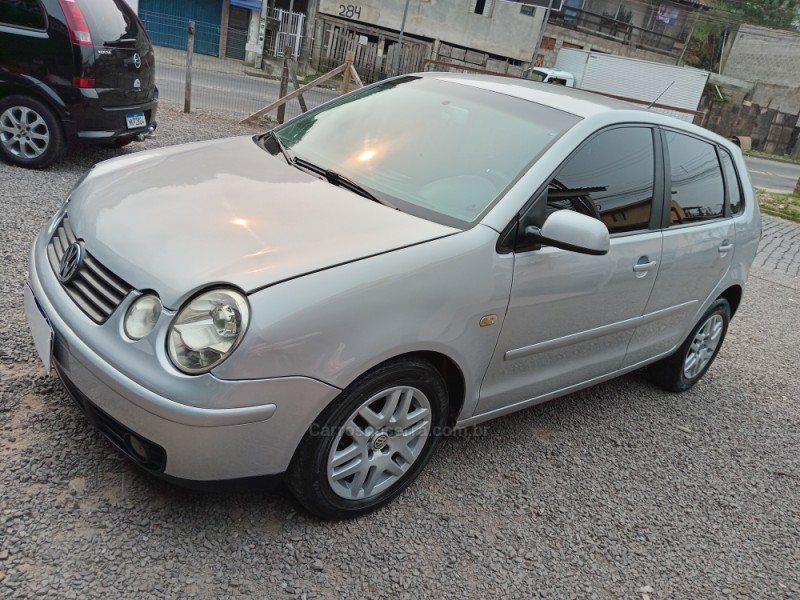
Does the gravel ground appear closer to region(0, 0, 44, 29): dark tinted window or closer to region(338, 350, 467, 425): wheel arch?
region(338, 350, 467, 425): wheel arch

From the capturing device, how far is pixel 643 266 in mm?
3174

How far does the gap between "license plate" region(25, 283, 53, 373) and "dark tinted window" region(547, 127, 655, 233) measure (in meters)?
2.04

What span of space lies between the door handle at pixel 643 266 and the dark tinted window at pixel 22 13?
5.30 m

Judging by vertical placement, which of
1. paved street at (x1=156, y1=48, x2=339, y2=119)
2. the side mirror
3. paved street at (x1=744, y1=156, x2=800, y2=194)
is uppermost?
the side mirror

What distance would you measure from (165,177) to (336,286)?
1.11 metres

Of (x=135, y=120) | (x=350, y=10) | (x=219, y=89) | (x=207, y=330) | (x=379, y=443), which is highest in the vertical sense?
(x=350, y=10)

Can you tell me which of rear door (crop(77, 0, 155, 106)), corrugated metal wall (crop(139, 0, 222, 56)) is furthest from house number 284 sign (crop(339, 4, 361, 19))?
rear door (crop(77, 0, 155, 106))

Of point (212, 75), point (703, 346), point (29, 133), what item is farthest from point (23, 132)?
point (212, 75)

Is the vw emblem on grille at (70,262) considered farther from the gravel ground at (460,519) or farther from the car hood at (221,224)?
the gravel ground at (460,519)

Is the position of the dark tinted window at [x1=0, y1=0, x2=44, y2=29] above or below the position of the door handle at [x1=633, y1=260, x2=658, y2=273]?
above

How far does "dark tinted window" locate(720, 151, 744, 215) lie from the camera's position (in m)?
4.01

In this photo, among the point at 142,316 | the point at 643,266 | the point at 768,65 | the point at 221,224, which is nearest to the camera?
the point at 142,316

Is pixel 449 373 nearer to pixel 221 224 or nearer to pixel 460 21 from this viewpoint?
pixel 221 224

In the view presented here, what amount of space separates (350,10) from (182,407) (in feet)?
100
